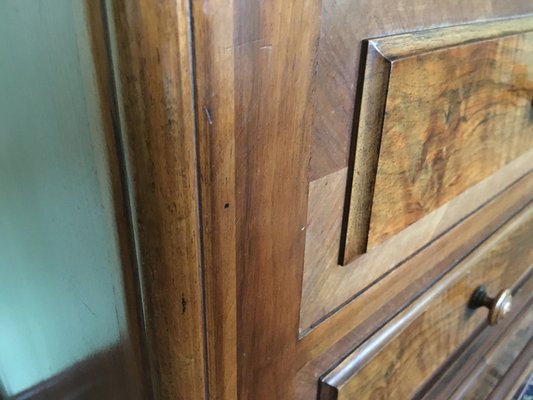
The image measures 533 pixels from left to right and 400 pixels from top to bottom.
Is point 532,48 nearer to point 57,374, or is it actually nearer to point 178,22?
point 178,22

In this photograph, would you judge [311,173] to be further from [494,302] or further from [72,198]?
[494,302]

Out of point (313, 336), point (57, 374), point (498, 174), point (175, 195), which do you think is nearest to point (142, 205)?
point (175, 195)

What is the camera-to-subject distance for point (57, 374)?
17.7 inches

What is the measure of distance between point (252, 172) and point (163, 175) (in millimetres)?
50

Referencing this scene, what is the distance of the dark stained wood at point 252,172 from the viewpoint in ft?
0.72

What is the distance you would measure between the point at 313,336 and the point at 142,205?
0.18 metres

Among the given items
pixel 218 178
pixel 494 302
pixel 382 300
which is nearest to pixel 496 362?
pixel 494 302

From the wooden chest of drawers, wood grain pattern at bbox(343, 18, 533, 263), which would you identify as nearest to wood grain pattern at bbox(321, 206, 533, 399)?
the wooden chest of drawers

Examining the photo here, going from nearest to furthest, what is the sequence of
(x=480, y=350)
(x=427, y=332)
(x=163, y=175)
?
(x=163, y=175) → (x=427, y=332) → (x=480, y=350)

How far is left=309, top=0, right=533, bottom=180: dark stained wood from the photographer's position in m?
0.27

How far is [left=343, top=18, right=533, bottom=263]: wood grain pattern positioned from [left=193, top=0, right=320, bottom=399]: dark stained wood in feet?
0.17

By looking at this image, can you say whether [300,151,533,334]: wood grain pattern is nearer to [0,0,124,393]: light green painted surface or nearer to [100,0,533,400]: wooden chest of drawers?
[100,0,533,400]: wooden chest of drawers

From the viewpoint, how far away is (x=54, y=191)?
321 mm

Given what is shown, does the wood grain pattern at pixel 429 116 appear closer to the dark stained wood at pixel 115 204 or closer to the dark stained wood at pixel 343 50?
the dark stained wood at pixel 343 50
